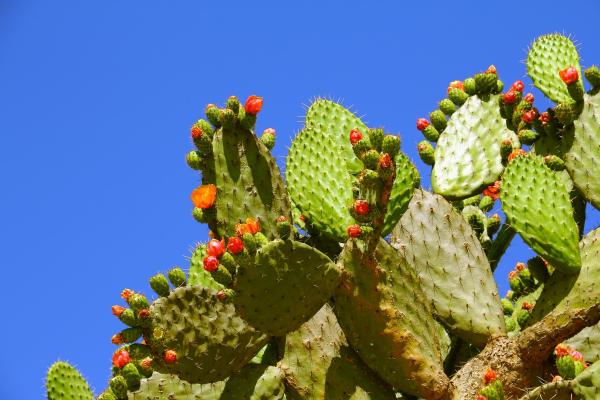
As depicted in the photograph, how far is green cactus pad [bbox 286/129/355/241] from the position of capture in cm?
351

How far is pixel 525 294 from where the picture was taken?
4.21 meters

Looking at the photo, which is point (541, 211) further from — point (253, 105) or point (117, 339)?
point (117, 339)

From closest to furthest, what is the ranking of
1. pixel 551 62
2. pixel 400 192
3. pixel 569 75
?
pixel 400 192 → pixel 569 75 → pixel 551 62

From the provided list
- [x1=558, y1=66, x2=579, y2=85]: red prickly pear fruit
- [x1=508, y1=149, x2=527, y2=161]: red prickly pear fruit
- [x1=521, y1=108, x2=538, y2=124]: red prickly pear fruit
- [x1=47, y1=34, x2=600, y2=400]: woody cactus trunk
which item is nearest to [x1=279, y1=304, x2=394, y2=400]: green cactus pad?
[x1=47, y1=34, x2=600, y2=400]: woody cactus trunk

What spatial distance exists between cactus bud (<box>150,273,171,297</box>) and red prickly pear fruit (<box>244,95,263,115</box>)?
68cm

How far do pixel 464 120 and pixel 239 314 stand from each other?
1.53 meters

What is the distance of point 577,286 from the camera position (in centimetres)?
336

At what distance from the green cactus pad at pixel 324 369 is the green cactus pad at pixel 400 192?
45cm

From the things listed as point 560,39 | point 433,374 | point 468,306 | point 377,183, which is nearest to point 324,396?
point 433,374

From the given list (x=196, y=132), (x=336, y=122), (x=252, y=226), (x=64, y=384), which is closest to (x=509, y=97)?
(x=336, y=122)

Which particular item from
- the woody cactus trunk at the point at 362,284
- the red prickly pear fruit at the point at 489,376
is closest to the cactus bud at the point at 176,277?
the woody cactus trunk at the point at 362,284

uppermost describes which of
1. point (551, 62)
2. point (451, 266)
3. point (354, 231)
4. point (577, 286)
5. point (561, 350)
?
point (551, 62)

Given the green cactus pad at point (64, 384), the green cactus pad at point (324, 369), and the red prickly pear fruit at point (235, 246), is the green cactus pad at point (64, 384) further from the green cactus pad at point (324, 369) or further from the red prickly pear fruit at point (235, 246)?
the red prickly pear fruit at point (235, 246)

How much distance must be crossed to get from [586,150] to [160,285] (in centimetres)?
176
